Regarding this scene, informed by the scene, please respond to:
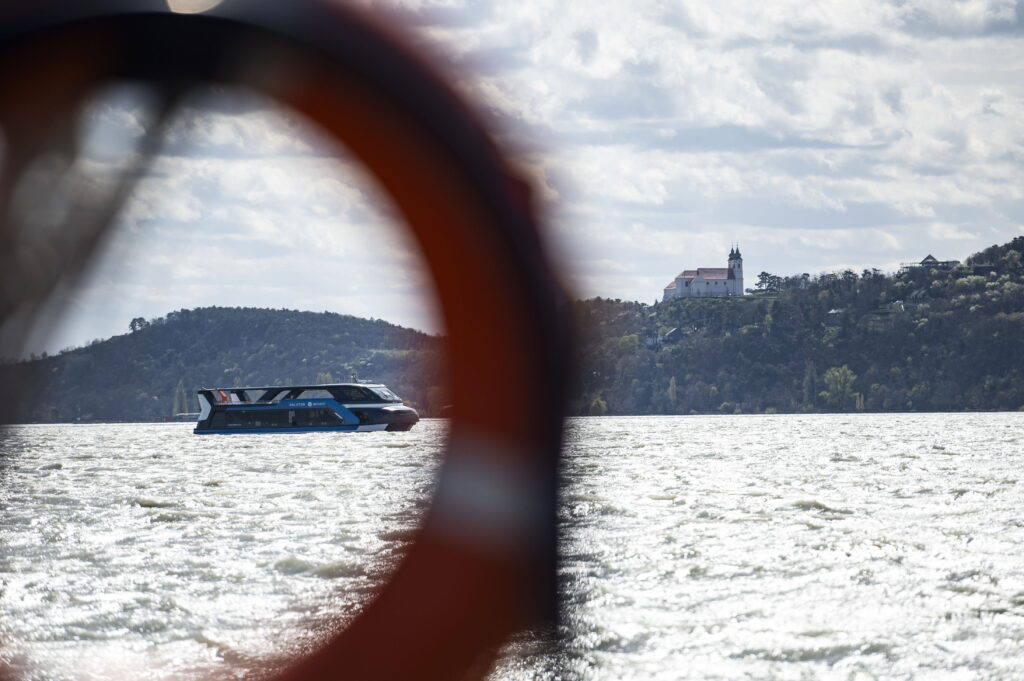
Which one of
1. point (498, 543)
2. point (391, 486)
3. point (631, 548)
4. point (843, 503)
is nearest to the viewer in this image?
point (631, 548)

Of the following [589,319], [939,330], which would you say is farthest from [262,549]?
[939,330]

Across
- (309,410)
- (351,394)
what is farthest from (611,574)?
(309,410)

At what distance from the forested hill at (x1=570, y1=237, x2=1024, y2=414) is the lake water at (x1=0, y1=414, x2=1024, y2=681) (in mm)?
134074

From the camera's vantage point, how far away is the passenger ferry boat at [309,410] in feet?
227

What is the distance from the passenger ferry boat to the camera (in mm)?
69312

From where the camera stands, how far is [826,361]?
608 feet

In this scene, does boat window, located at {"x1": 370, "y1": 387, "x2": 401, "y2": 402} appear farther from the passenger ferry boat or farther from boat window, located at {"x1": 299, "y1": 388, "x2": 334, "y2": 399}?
boat window, located at {"x1": 299, "y1": 388, "x2": 334, "y2": 399}

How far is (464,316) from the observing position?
94062 mm

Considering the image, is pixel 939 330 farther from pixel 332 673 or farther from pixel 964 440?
pixel 332 673

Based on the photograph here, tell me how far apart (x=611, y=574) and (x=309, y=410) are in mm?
56258

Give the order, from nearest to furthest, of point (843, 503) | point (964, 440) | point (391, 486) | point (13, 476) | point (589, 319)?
point (843, 503)
point (391, 486)
point (13, 476)
point (964, 440)
point (589, 319)

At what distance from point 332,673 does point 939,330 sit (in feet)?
601

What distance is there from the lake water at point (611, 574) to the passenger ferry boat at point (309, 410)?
116 ft

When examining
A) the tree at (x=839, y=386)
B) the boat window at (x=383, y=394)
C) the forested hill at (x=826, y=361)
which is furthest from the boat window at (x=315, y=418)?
the tree at (x=839, y=386)
